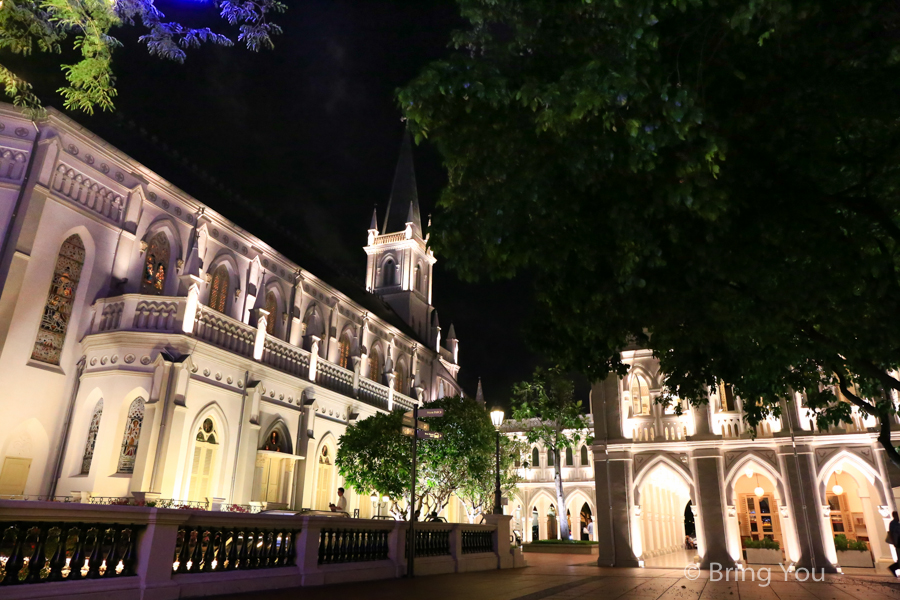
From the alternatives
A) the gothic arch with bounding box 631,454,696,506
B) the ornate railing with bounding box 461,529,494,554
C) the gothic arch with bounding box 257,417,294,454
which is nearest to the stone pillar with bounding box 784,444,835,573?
the gothic arch with bounding box 631,454,696,506

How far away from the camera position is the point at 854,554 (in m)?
20.9

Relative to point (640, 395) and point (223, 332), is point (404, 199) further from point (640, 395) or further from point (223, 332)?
point (640, 395)

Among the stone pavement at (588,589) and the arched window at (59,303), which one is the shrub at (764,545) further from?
the arched window at (59,303)

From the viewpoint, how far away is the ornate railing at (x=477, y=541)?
1681 cm

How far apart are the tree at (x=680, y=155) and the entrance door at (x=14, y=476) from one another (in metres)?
17.9

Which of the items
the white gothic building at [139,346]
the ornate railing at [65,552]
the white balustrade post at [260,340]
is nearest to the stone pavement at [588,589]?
the ornate railing at [65,552]

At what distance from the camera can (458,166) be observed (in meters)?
8.00

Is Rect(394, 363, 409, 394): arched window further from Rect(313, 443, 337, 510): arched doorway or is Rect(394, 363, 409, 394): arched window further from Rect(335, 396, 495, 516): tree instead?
Rect(335, 396, 495, 516): tree

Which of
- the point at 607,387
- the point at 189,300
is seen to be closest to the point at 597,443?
the point at 607,387

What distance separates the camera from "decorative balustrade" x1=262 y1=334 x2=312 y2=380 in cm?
2752

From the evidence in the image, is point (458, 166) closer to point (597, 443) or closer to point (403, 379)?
point (597, 443)

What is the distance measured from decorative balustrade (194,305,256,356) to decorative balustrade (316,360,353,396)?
588 centimetres

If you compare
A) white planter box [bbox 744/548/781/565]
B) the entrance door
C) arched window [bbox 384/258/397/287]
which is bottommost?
white planter box [bbox 744/548/781/565]

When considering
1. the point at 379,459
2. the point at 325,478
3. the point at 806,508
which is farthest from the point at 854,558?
the point at 325,478
